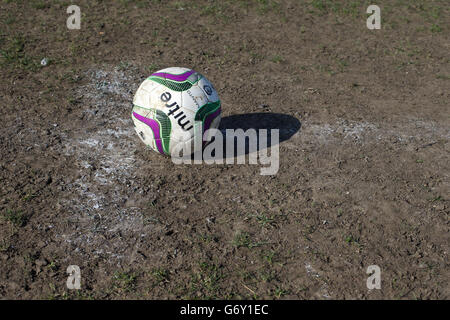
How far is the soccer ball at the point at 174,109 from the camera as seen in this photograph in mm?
6164

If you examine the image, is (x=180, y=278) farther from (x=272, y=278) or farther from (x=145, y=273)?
(x=272, y=278)

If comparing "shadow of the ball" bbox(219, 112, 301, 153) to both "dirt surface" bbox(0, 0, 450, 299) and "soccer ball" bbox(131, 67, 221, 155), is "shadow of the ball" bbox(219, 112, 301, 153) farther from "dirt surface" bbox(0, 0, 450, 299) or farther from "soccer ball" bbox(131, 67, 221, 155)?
"soccer ball" bbox(131, 67, 221, 155)

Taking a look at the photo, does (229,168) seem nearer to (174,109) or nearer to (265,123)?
(174,109)

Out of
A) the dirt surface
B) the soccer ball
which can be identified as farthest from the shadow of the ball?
the soccer ball

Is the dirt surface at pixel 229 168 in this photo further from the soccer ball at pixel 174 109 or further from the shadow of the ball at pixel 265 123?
the soccer ball at pixel 174 109

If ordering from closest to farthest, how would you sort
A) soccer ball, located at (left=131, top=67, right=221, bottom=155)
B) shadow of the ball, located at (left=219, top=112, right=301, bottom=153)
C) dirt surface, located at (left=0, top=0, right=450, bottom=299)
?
dirt surface, located at (left=0, top=0, right=450, bottom=299) → soccer ball, located at (left=131, top=67, right=221, bottom=155) → shadow of the ball, located at (left=219, top=112, right=301, bottom=153)

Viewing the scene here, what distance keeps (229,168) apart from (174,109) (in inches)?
44.0

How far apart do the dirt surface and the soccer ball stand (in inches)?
18.8

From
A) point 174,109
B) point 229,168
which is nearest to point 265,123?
point 229,168

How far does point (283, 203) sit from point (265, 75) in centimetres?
335

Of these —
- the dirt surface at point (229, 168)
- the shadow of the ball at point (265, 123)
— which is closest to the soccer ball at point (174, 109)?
the dirt surface at point (229, 168)

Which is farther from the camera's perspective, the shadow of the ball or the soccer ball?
the shadow of the ball

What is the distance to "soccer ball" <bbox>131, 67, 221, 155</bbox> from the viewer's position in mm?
6164

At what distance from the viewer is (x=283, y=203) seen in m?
6.12
